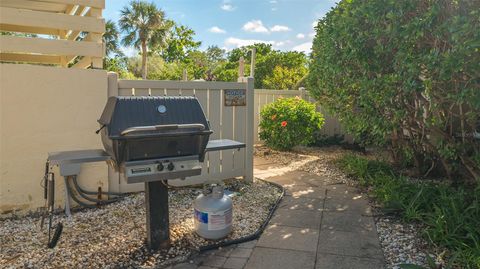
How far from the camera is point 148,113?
2.47 metres

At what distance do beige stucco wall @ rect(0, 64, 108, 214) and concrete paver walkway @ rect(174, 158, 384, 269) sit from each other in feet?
6.39

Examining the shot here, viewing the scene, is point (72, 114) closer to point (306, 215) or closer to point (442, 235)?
point (306, 215)

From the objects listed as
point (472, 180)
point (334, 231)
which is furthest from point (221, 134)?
point (472, 180)

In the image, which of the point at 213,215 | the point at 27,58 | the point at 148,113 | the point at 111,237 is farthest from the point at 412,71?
the point at 27,58

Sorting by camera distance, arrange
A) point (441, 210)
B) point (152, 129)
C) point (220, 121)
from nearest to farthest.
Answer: point (152, 129)
point (441, 210)
point (220, 121)

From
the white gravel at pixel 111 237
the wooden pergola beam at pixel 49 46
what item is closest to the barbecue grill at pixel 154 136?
the white gravel at pixel 111 237

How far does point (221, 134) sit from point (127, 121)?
7.89 ft

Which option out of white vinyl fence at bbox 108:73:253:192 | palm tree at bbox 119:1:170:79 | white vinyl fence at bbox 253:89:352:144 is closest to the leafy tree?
palm tree at bbox 119:1:170:79

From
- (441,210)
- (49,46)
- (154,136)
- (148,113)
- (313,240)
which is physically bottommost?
(313,240)

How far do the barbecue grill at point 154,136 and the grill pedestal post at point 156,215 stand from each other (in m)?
0.33

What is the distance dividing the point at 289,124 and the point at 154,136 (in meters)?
5.10

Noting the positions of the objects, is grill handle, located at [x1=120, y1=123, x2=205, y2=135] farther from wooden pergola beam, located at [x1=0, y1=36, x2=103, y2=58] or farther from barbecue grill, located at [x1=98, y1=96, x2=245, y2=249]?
wooden pergola beam, located at [x1=0, y1=36, x2=103, y2=58]

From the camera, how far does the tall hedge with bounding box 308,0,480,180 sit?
109 inches

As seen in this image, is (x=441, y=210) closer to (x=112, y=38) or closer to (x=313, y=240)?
(x=313, y=240)
